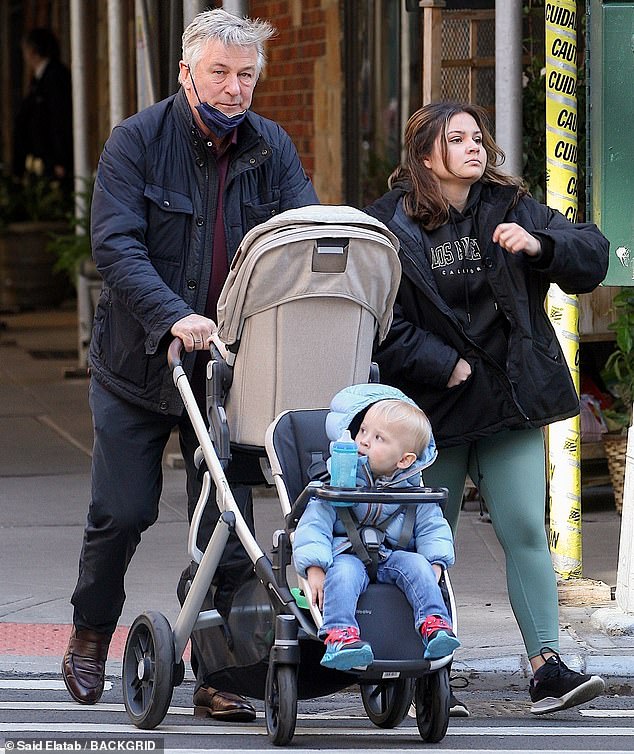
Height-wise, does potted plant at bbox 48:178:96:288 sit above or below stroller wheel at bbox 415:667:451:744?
above

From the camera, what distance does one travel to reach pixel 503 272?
193 inches

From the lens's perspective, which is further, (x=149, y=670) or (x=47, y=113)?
(x=47, y=113)

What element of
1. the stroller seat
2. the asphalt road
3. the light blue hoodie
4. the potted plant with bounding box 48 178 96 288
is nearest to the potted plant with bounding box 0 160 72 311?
the potted plant with bounding box 48 178 96 288

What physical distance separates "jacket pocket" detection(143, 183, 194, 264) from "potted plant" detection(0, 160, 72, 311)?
10.1m

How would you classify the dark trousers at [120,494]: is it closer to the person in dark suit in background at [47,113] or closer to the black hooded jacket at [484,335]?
the black hooded jacket at [484,335]

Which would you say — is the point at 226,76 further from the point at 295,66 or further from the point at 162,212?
the point at 295,66

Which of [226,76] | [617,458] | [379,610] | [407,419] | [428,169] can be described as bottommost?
[617,458]

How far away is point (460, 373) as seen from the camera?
196 inches

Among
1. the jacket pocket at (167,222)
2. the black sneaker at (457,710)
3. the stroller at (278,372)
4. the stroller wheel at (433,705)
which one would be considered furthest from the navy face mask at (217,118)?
the black sneaker at (457,710)

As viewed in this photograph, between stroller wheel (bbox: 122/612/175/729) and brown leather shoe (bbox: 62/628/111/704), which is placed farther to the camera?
brown leather shoe (bbox: 62/628/111/704)

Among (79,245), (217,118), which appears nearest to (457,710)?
(217,118)

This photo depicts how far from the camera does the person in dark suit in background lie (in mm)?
15242

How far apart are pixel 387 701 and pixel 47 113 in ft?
37.8

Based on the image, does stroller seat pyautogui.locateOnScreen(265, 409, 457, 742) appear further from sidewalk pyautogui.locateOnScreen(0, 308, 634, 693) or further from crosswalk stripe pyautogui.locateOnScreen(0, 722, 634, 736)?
sidewalk pyautogui.locateOnScreen(0, 308, 634, 693)
